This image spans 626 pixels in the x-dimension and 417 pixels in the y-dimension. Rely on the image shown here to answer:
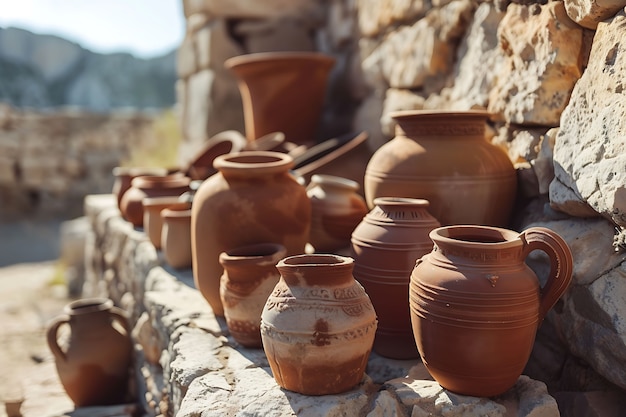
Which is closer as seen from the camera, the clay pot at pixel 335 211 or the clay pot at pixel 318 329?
the clay pot at pixel 318 329

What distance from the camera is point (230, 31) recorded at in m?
4.59

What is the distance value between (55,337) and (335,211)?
64.5 inches

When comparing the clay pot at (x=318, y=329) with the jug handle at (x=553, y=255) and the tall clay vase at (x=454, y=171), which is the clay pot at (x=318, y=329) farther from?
the tall clay vase at (x=454, y=171)

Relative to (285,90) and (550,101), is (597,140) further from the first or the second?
(285,90)

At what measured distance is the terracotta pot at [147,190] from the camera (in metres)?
3.53

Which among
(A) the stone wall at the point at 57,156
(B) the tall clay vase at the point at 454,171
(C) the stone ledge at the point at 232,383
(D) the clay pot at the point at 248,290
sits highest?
(B) the tall clay vase at the point at 454,171

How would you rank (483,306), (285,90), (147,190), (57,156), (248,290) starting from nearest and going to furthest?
(483,306), (248,290), (147,190), (285,90), (57,156)

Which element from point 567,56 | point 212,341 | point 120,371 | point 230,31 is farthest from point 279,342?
point 230,31

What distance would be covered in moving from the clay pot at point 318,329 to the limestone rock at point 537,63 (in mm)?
974

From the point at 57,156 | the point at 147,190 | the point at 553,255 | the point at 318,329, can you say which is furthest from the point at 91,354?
the point at 57,156

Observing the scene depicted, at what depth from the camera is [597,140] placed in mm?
1660

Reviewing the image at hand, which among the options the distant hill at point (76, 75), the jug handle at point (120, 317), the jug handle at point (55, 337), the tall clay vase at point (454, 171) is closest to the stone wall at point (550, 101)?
the tall clay vase at point (454, 171)

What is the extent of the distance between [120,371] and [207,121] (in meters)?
2.18

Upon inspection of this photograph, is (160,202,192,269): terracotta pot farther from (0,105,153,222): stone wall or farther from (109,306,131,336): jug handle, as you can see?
(0,105,153,222): stone wall
